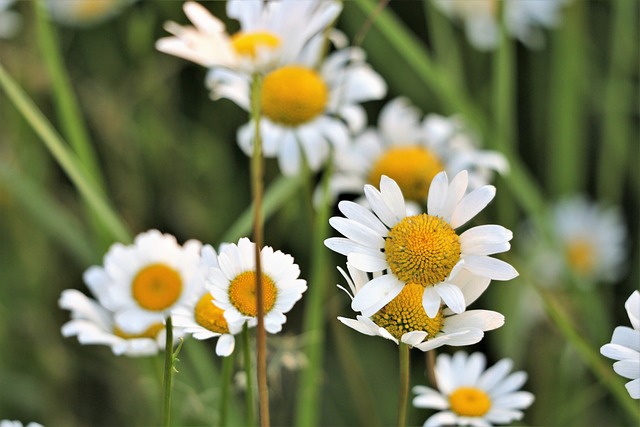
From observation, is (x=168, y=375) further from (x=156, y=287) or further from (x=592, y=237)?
(x=592, y=237)

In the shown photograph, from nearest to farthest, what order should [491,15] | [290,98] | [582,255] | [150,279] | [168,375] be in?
[168,375] < [150,279] < [290,98] < [491,15] < [582,255]

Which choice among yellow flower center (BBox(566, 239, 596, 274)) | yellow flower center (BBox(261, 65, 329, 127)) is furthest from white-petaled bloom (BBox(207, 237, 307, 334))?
yellow flower center (BBox(566, 239, 596, 274))

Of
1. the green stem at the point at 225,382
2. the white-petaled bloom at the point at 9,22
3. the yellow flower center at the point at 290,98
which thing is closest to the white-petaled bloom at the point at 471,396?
the green stem at the point at 225,382

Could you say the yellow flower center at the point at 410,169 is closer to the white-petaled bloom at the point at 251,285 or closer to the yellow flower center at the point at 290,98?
the yellow flower center at the point at 290,98

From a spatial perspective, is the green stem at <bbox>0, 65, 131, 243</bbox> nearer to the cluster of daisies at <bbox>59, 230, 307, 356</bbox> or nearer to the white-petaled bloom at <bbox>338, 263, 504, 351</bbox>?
the cluster of daisies at <bbox>59, 230, 307, 356</bbox>

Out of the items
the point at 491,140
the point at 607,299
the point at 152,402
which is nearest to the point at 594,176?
the point at 607,299

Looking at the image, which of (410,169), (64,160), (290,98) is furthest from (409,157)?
(64,160)

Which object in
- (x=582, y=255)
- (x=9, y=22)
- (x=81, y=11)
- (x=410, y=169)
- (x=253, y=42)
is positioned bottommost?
(x=253, y=42)
